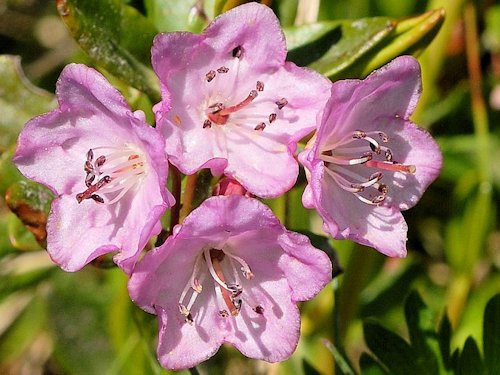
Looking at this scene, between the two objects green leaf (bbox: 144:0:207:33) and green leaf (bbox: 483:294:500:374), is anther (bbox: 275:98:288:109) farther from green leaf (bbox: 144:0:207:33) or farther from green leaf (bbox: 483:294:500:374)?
green leaf (bbox: 483:294:500:374)

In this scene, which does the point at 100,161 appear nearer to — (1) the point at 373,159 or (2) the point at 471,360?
(1) the point at 373,159

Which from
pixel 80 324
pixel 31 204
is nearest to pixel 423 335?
pixel 31 204

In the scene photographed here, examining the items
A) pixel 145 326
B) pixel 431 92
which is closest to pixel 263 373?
pixel 145 326

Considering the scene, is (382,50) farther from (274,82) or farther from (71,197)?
(71,197)

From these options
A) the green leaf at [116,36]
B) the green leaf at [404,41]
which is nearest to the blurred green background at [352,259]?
the green leaf at [116,36]

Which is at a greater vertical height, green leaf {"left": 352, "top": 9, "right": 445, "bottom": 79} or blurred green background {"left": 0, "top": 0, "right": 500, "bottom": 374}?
green leaf {"left": 352, "top": 9, "right": 445, "bottom": 79}

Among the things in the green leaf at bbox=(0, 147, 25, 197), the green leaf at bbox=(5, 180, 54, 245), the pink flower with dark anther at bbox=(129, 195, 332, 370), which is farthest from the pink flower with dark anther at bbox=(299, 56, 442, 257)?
the green leaf at bbox=(0, 147, 25, 197)
